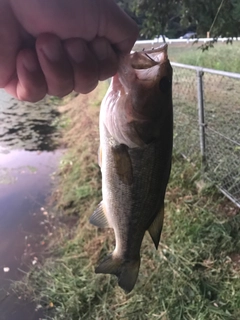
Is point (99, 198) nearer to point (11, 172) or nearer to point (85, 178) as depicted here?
point (85, 178)

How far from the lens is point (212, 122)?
4.25 m

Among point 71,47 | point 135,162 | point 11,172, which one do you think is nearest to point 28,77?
→ point 71,47

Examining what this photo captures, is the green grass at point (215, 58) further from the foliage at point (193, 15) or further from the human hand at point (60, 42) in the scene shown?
→ the human hand at point (60, 42)

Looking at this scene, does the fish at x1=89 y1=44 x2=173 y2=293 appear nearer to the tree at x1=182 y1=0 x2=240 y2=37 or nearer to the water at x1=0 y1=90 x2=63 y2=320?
the water at x1=0 y1=90 x2=63 y2=320

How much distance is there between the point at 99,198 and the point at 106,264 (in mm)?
3077

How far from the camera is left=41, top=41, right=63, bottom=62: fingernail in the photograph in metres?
1.12

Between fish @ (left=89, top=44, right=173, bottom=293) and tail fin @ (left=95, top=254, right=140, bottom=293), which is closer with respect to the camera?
fish @ (left=89, top=44, right=173, bottom=293)

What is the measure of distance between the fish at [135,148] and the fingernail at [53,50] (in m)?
0.24

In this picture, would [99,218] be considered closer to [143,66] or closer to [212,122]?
[143,66]

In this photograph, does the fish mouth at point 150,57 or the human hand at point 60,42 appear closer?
the human hand at point 60,42

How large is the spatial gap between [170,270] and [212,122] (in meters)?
1.68

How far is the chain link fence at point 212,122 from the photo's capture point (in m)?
3.77

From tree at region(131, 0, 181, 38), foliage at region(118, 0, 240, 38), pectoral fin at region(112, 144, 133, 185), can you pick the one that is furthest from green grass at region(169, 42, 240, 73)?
pectoral fin at region(112, 144, 133, 185)

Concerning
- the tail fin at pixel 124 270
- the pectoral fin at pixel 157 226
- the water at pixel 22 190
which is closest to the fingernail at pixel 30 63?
the pectoral fin at pixel 157 226
